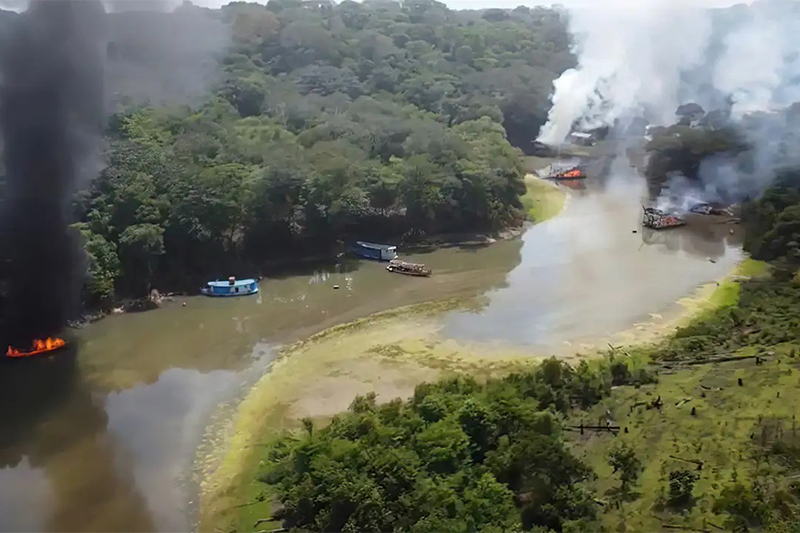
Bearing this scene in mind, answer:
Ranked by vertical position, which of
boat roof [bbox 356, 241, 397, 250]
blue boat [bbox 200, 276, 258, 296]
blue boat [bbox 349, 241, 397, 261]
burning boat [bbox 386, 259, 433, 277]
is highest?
boat roof [bbox 356, 241, 397, 250]

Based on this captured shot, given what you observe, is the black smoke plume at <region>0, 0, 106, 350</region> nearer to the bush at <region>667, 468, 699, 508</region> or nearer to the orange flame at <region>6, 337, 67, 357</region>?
the orange flame at <region>6, 337, 67, 357</region>

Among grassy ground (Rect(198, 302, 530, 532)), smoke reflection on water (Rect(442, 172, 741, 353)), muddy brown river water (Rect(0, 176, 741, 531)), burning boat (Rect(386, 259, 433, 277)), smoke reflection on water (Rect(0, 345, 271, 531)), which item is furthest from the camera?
burning boat (Rect(386, 259, 433, 277))

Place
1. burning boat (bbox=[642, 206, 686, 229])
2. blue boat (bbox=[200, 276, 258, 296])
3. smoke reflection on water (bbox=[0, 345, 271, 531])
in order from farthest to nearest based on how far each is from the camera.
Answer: burning boat (bbox=[642, 206, 686, 229]), blue boat (bbox=[200, 276, 258, 296]), smoke reflection on water (bbox=[0, 345, 271, 531])

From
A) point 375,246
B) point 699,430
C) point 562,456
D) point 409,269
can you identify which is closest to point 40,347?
point 409,269

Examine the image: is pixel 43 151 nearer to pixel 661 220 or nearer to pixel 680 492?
pixel 680 492

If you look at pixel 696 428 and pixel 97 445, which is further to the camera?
pixel 97 445

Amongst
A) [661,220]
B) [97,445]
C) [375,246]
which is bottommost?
[97,445]

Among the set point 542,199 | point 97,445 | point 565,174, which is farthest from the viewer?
point 565,174

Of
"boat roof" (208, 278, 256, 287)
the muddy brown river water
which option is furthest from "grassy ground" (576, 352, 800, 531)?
"boat roof" (208, 278, 256, 287)
